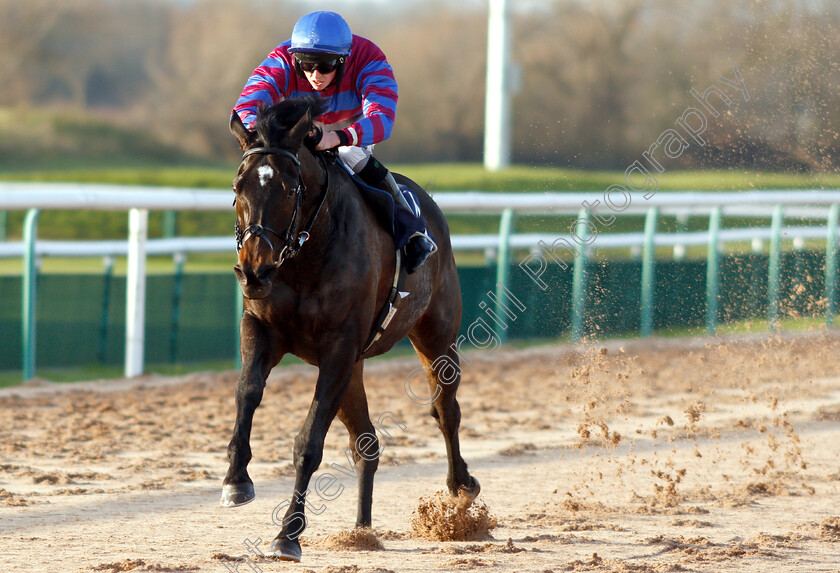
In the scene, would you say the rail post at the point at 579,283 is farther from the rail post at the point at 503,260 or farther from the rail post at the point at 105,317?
the rail post at the point at 105,317

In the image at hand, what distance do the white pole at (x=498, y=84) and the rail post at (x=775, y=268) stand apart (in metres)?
5.58

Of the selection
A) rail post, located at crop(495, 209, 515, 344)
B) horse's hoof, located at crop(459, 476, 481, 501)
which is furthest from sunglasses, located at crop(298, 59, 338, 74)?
rail post, located at crop(495, 209, 515, 344)

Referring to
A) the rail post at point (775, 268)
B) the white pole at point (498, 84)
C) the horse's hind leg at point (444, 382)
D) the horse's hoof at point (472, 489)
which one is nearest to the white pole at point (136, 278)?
the horse's hind leg at point (444, 382)

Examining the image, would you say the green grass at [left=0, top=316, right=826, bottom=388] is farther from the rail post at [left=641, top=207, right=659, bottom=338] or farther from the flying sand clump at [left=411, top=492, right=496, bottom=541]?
the flying sand clump at [left=411, top=492, right=496, bottom=541]

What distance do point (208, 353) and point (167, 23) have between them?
99.9ft

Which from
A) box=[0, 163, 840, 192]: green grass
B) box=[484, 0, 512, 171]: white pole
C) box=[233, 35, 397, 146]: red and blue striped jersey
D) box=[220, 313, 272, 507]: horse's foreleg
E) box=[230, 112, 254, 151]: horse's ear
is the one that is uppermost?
box=[484, 0, 512, 171]: white pole

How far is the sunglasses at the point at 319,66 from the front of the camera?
12.8ft

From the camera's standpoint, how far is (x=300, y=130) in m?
3.39

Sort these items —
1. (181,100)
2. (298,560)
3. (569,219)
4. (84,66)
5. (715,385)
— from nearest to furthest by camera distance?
1. (298,560)
2. (715,385)
3. (569,219)
4. (181,100)
5. (84,66)

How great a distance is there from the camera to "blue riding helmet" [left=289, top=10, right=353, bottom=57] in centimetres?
381

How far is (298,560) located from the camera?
10.9 feet

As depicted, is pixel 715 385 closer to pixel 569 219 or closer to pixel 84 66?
pixel 569 219

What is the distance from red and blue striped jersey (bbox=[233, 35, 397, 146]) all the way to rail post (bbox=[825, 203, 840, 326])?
6.84m

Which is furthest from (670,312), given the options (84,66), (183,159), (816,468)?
(84,66)
